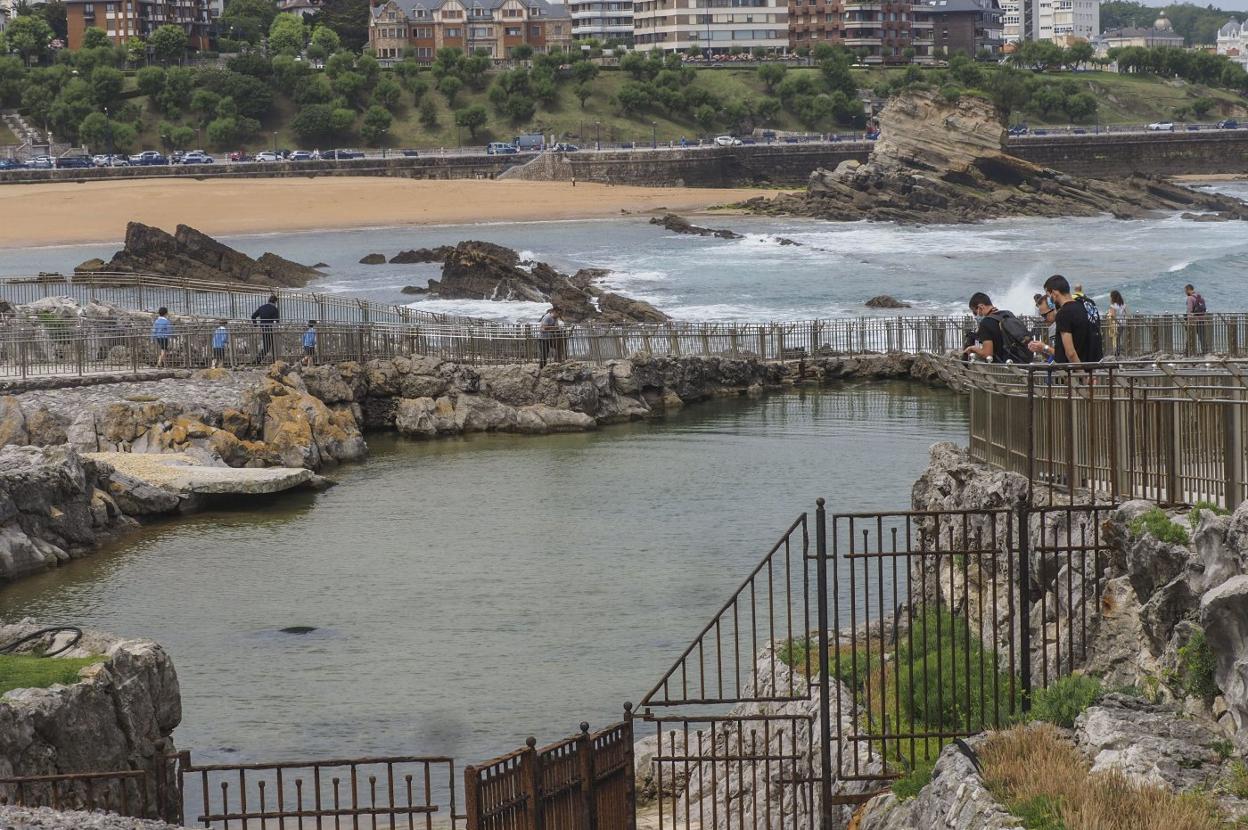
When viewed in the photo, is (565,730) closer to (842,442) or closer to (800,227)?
(842,442)

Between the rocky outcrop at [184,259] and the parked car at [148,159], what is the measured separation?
222ft

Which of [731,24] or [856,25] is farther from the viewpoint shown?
[731,24]

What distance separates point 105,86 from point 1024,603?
14420 cm

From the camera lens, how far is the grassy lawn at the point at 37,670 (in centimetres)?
1288

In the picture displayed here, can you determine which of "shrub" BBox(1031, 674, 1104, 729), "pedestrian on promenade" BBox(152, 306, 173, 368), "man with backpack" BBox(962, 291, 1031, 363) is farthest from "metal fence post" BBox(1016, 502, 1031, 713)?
"pedestrian on promenade" BBox(152, 306, 173, 368)

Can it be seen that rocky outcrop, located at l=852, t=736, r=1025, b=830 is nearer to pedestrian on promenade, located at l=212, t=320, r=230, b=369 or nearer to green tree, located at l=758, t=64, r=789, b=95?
pedestrian on promenade, located at l=212, t=320, r=230, b=369

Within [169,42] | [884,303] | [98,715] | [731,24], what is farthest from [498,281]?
[731,24]

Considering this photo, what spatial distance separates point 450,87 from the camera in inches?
6102

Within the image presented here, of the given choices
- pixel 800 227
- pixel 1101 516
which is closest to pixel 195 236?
pixel 800 227

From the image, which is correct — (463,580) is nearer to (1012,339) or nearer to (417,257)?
(1012,339)

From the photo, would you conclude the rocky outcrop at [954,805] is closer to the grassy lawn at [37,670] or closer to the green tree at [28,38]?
the grassy lawn at [37,670]

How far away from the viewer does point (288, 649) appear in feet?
61.2

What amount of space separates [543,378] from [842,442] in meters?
6.78

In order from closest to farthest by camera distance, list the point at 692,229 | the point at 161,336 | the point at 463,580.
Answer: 1. the point at 463,580
2. the point at 161,336
3. the point at 692,229
